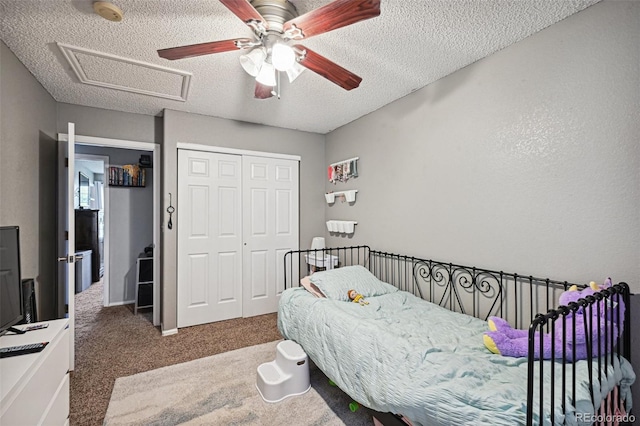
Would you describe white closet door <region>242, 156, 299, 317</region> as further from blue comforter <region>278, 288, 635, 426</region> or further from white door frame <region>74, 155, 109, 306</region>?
white door frame <region>74, 155, 109, 306</region>

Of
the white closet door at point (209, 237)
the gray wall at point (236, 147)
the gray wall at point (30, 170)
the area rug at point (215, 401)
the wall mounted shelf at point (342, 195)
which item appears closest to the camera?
the area rug at point (215, 401)

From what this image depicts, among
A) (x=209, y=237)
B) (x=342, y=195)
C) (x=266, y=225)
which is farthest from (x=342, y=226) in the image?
(x=209, y=237)

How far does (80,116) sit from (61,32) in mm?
1477

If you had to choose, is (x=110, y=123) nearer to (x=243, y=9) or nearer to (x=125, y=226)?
(x=125, y=226)

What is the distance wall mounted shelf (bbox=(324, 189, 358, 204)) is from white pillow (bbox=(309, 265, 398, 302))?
1.00 metres

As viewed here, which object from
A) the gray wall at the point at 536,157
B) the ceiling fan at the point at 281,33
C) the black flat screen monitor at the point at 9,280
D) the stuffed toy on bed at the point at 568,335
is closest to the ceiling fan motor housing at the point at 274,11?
the ceiling fan at the point at 281,33

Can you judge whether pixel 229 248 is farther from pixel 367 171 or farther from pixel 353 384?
pixel 353 384

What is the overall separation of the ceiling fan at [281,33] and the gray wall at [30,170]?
1.34 metres

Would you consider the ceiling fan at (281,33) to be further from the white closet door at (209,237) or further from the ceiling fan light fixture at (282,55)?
the white closet door at (209,237)

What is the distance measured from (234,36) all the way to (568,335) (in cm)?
251

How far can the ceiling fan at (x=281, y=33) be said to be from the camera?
1.25 m

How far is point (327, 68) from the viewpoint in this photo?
5.75ft

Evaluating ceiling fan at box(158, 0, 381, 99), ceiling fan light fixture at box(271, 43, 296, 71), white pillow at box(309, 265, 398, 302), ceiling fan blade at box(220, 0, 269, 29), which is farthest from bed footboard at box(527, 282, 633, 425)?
ceiling fan blade at box(220, 0, 269, 29)

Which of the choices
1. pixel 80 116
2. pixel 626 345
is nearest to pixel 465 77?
pixel 626 345
